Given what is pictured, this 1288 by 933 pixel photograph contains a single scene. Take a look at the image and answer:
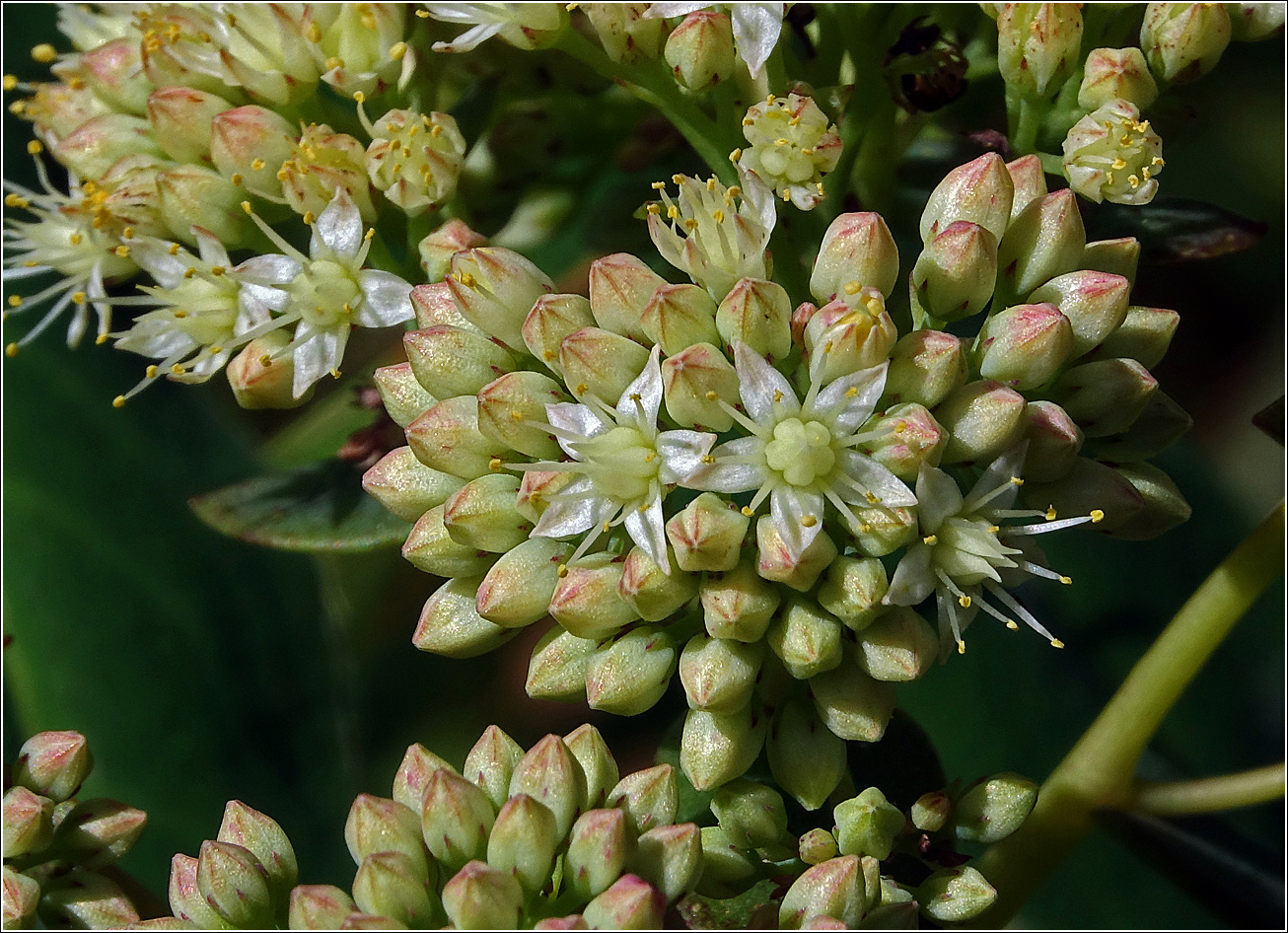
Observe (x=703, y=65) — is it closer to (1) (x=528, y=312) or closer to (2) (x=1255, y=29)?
(1) (x=528, y=312)

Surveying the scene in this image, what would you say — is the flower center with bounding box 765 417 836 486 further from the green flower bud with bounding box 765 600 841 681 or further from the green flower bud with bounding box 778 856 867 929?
the green flower bud with bounding box 778 856 867 929

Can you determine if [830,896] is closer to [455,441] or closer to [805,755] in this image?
[805,755]

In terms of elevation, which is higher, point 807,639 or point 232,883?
point 807,639

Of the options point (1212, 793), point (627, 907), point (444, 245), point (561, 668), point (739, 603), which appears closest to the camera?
point (627, 907)

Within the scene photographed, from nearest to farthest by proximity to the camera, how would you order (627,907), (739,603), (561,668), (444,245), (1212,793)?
(627,907)
(739,603)
(561,668)
(444,245)
(1212,793)

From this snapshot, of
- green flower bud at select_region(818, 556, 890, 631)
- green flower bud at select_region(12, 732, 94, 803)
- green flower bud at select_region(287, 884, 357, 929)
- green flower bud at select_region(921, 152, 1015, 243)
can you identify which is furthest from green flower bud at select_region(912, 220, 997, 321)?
green flower bud at select_region(12, 732, 94, 803)

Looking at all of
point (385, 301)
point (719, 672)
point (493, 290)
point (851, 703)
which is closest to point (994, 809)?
point (851, 703)
